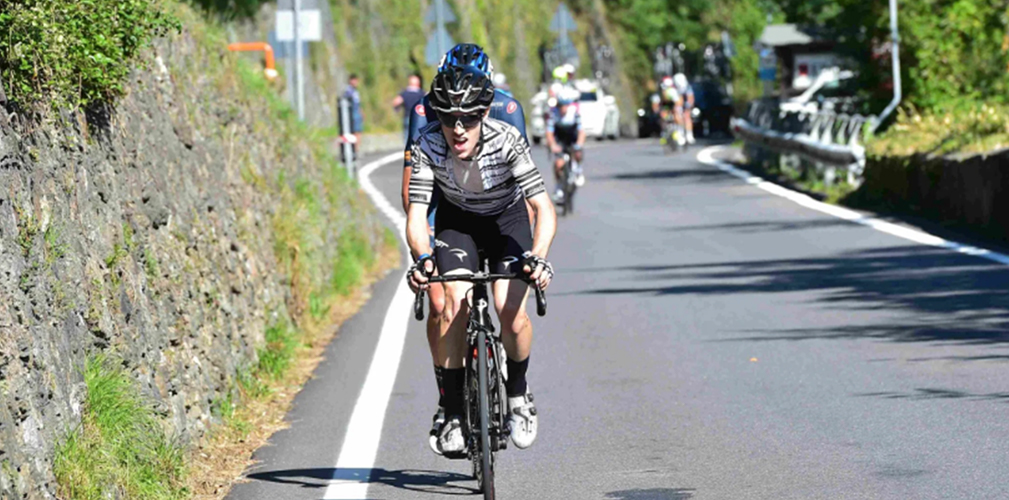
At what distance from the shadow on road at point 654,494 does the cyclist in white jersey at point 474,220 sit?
1.52 ft

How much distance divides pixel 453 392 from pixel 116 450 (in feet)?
4.59

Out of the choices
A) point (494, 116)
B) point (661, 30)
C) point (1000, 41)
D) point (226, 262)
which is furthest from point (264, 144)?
point (661, 30)

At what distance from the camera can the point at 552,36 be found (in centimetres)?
7138

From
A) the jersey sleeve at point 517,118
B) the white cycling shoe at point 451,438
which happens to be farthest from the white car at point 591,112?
the white cycling shoe at point 451,438

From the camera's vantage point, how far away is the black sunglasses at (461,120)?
23.7ft

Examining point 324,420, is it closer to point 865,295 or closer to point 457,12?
point 865,295

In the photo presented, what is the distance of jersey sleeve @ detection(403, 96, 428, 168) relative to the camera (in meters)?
7.61

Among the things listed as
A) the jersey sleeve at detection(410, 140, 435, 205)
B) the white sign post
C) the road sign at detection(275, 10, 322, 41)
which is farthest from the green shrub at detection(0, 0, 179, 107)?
the road sign at detection(275, 10, 322, 41)

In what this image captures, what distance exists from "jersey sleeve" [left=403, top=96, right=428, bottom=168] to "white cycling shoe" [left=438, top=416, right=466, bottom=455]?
3.56 feet

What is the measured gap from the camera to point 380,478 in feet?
26.6

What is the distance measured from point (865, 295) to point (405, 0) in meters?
44.7

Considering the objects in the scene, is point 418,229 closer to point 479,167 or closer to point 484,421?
point 479,167

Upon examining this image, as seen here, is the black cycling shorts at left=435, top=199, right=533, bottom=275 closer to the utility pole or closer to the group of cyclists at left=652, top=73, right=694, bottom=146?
the utility pole

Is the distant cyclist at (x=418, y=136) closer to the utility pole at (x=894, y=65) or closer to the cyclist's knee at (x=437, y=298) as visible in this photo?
the cyclist's knee at (x=437, y=298)
